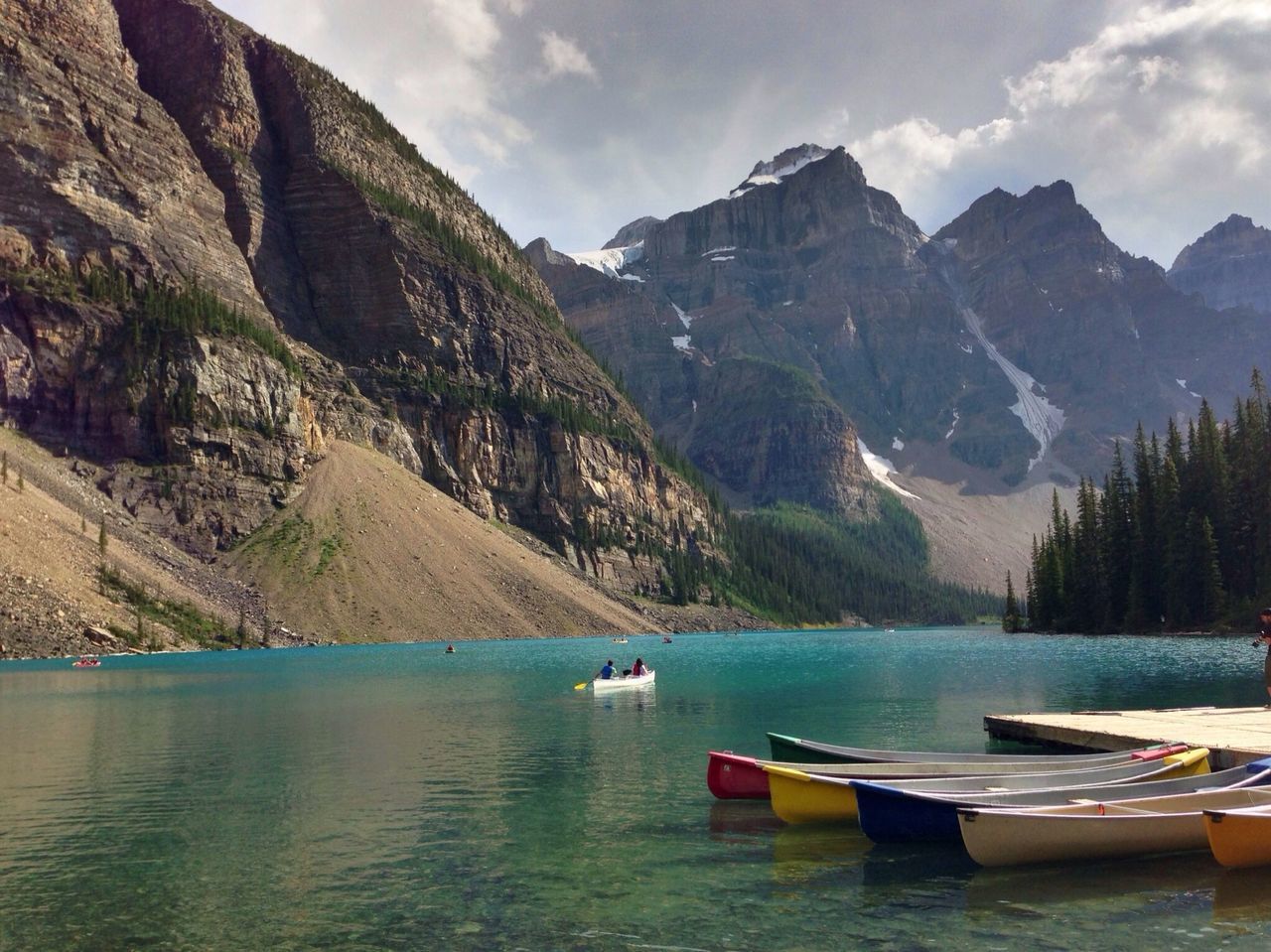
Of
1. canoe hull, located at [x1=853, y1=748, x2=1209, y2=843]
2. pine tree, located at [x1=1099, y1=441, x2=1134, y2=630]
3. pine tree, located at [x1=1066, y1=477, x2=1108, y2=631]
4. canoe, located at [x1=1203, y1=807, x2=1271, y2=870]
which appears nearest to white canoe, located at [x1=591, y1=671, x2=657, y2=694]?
canoe hull, located at [x1=853, y1=748, x2=1209, y2=843]

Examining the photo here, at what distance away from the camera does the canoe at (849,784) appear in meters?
22.3

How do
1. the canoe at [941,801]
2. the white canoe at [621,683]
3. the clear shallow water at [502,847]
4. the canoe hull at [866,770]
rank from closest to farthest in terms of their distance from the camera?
the clear shallow water at [502,847] → the canoe at [941,801] → the canoe hull at [866,770] → the white canoe at [621,683]

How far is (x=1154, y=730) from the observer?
29.9 meters

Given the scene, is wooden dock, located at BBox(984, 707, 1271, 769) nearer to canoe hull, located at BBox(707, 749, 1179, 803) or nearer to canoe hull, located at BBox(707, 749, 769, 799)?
canoe hull, located at BBox(707, 749, 1179, 803)

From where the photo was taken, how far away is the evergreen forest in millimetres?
112625

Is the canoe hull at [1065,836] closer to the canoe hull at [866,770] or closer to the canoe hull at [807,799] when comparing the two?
the canoe hull at [866,770]

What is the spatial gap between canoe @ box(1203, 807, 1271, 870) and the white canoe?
46.2 metres

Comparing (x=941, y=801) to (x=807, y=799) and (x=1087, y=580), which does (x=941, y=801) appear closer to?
(x=807, y=799)

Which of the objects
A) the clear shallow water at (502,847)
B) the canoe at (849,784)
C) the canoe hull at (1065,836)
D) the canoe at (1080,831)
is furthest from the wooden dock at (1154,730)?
the canoe hull at (1065,836)

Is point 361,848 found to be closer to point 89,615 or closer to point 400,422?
point 89,615

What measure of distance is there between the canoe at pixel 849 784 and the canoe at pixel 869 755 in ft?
5.14

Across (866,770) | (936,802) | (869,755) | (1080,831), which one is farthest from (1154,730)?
(936,802)

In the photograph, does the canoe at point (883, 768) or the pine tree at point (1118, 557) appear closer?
the canoe at point (883, 768)

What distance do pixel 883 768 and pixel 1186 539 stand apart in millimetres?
111313
